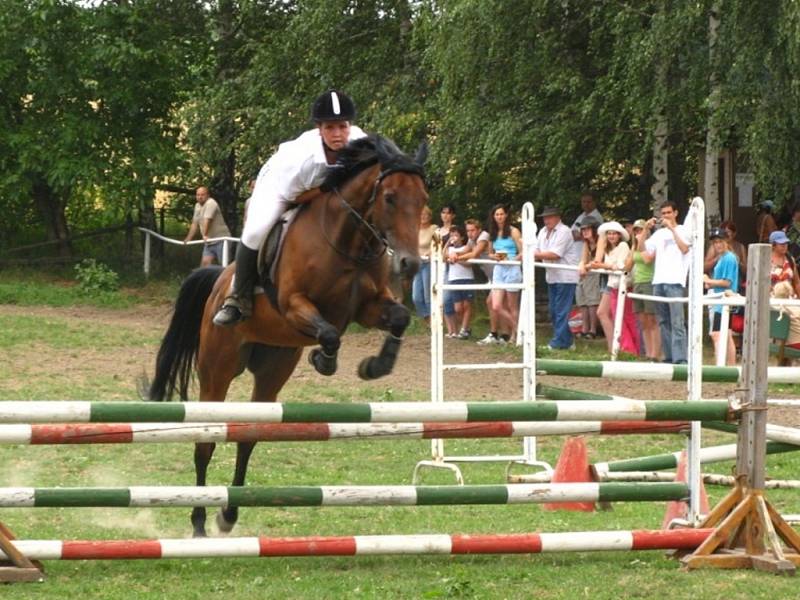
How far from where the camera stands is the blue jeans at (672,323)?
15.0 meters

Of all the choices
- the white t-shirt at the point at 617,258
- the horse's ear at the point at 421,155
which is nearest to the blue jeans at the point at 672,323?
the white t-shirt at the point at 617,258

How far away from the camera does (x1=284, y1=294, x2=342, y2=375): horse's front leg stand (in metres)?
7.50

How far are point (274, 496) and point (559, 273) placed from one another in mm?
10932

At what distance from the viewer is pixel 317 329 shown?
756cm

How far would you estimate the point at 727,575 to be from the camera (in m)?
6.84

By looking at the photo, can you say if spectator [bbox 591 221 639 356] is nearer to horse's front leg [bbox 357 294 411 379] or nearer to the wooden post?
horse's front leg [bbox 357 294 411 379]

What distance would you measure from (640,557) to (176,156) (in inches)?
725

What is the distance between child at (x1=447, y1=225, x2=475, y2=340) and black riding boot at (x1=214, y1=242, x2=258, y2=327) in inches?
383

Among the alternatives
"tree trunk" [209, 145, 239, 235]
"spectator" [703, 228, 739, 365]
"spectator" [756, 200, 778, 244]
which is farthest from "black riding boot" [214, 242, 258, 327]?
"tree trunk" [209, 145, 239, 235]

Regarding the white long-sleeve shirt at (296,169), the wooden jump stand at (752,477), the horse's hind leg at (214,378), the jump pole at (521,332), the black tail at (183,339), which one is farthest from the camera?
the jump pole at (521,332)

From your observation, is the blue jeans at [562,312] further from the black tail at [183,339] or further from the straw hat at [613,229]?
the black tail at [183,339]

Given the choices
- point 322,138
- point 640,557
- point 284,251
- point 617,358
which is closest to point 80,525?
point 284,251

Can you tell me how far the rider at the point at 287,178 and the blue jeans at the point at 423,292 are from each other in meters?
10.3

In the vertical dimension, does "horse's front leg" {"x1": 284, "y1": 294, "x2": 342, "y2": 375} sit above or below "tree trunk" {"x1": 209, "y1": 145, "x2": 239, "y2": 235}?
below
